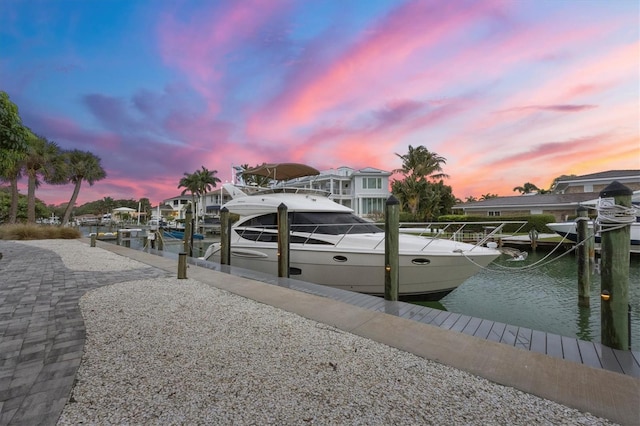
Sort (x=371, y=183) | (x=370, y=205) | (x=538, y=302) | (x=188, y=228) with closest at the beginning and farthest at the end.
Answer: (x=538, y=302) → (x=188, y=228) → (x=370, y=205) → (x=371, y=183)

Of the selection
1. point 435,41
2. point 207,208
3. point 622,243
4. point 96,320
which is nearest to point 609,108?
point 435,41

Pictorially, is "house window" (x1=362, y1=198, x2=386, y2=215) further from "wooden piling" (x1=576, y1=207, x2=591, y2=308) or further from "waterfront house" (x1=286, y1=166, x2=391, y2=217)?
"wooden piling" (x1=576, y1=207, x2=591, y2=308)

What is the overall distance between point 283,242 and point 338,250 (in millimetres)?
1366

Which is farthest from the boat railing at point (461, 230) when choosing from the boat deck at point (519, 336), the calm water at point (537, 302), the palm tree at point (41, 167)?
the palm tree at point (41, 167)

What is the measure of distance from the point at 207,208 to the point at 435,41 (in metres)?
52.2

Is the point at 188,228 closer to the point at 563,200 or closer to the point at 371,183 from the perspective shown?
the point at 371,183

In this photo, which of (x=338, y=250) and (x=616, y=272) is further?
(x=338, y=250)

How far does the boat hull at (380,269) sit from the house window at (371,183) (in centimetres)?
3157

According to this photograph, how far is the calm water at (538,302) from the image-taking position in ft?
19.5

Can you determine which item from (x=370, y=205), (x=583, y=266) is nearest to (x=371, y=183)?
(x=370, y=205)

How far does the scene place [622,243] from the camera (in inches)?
121

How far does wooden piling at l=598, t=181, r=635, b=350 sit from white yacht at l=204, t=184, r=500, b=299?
9.91 feet

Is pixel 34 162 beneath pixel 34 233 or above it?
above

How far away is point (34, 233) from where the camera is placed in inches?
673
